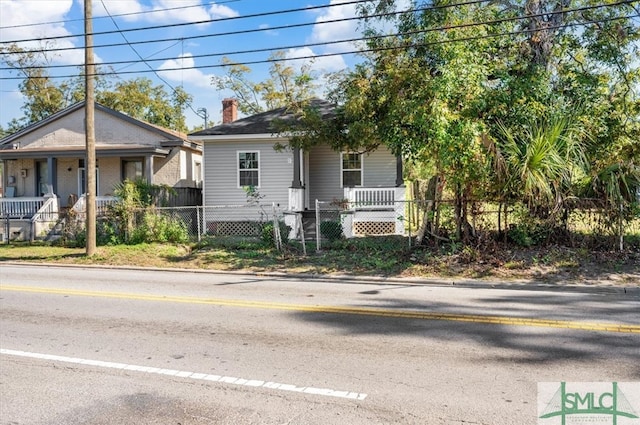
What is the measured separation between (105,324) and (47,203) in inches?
650

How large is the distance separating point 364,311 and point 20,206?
19545mm

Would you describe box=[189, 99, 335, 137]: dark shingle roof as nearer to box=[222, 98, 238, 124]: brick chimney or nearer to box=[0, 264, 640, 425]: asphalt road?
box=[222, 98, 238, 124]: brick chimney

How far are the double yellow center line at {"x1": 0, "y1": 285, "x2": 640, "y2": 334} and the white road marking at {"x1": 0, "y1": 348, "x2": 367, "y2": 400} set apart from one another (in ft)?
9.75

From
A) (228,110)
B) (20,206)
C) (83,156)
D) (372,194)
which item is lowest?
(20,206)

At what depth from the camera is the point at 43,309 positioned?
804 centimetres

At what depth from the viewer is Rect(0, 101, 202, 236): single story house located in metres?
22.8

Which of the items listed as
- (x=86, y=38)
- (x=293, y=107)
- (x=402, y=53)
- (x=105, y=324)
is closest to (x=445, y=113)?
(x=402, y=53)

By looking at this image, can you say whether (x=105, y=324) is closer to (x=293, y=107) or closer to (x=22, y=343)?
(x=22, y=343)

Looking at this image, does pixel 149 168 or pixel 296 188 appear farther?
pixel 149 168

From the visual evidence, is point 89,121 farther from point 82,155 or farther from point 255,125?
point 82,155

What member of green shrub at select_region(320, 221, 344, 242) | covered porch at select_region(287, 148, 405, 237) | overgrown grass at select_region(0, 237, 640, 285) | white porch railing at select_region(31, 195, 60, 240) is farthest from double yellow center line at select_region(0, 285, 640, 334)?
white porch railing at select_region(31, 195, 60, 240)

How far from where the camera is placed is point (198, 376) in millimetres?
4906

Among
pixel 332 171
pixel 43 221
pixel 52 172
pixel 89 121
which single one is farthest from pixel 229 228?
pixel 52 172

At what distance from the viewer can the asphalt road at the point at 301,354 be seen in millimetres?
4160
